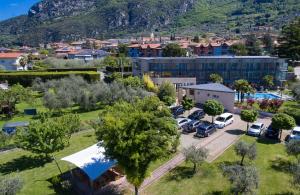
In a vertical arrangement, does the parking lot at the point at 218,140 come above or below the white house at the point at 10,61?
below

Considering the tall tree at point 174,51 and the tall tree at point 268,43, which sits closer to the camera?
the tall tree at point 174,51

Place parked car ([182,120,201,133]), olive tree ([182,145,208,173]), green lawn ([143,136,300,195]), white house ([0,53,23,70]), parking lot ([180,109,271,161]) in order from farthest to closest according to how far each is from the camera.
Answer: white house ([0,53,23,70])
parked car ([182,120,201,133])
parking lot ([180,109,271,161])
olive tree ([182,145,208,173])
green lawn ([143,136,300,195])

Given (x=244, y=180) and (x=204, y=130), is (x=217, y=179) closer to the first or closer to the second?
(x=244, y=180)

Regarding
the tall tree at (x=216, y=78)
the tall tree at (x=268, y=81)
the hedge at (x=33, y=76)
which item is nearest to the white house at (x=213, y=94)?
the tall tree at (x=216, y=78)

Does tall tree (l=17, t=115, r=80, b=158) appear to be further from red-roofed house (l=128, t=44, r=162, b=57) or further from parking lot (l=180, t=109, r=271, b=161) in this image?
red-roofed house (l=128, t=44, r=162, b=57)

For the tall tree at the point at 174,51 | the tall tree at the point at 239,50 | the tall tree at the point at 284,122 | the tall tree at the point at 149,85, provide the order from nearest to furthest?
the tall tree at the point at 284,122
the tall tree at the point at 149,85
the tall tree at the point at 239,50
the tall tree at the point at 174,51

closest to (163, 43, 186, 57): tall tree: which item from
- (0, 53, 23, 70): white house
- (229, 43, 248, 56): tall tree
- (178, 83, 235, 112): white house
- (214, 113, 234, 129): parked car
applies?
(229, 43, 248, 56): tall tree

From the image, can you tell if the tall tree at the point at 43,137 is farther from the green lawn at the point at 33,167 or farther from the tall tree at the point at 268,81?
the tall tree at the point at 268,81

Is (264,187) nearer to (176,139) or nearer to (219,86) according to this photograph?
(176,139)

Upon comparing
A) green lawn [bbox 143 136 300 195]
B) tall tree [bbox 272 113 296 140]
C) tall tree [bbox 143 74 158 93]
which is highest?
tall tree [bbox 143 74 158 93]
